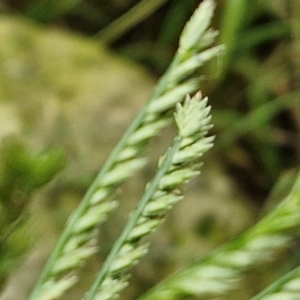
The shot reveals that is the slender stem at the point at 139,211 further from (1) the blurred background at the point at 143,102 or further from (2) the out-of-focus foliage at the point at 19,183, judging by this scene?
(1) the blurred background at the point at 143,102

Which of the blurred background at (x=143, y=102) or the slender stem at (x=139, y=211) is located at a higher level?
the blurred background at (x=143, y=102)

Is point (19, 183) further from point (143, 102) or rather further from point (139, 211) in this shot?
point (143, 102)

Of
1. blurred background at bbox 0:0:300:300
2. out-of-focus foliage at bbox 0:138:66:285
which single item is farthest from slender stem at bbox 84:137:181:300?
blurred background at bbox 0:0:300:300

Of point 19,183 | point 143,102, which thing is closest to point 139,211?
point 19,183

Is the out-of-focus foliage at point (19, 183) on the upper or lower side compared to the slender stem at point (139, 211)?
upper

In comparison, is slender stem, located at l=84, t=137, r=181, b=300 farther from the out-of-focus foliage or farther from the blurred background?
the blurred background

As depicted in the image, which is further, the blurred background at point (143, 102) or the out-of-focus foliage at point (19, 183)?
the blurred background at point (143, 102)

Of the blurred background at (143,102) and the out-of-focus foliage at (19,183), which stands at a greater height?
the blurred background at (143,102)

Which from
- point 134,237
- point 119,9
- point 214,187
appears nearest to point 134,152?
point 134,237

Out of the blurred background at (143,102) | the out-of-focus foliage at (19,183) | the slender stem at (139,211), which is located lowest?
the slender stem at (139,211)

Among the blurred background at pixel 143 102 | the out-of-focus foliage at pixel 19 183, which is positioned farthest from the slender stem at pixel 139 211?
the blurred background at pixel 143 102
